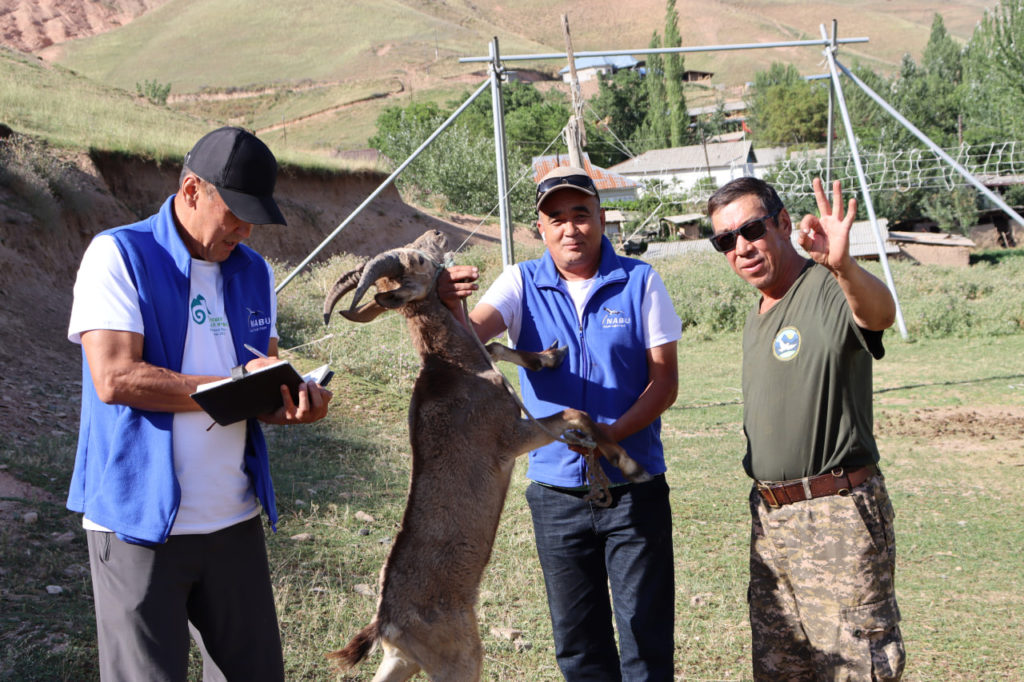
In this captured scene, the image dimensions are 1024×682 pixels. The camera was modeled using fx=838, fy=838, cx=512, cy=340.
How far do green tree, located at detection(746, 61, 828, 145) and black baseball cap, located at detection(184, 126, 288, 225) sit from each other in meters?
76.4

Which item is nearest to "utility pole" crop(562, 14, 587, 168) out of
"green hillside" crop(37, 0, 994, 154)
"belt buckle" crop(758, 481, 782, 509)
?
"belt buckle" crop(758, 481, 782, 509)

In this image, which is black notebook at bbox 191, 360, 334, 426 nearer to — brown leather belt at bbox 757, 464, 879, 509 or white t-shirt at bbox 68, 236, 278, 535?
white t-shirt at bbox 68, 236, 278, 535

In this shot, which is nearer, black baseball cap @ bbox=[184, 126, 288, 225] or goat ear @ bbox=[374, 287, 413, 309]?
black baseball cap @ bbox=[184, 126, 288, 225]

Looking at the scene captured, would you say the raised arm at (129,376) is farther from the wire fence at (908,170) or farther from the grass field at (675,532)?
the wire fence at (908,170)

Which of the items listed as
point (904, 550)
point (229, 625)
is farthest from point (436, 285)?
point (904, 550)

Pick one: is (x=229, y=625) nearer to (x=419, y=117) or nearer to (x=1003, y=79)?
(x=1003, y=79)

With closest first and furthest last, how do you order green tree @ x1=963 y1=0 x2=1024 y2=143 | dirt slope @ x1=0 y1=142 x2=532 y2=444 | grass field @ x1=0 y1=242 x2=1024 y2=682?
1. grass field @ x1=0 y1=242 x2=1024 y2=682
2. dirt slope @ x1=0 y1=142 x2=532 y2=444
3. green tree @ x1=963 y1=0 x2=1024 y2=143

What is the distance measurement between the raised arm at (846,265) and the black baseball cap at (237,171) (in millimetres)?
2011

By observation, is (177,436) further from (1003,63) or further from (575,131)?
(1003,63)

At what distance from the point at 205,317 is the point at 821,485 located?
2548 mm

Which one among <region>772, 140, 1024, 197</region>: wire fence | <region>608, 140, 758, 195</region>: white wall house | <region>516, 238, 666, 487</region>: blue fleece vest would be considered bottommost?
<region>516, 238, 666, 487</region>: blue fleece vest

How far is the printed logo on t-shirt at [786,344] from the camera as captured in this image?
352 cm

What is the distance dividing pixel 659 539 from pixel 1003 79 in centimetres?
4364

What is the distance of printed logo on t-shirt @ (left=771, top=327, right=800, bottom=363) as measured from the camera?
3518 millimetres
